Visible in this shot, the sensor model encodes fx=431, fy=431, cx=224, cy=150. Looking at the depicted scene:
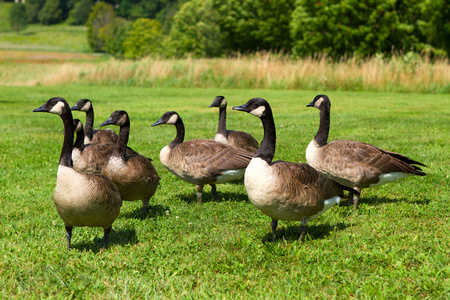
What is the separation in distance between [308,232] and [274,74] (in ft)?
72.1

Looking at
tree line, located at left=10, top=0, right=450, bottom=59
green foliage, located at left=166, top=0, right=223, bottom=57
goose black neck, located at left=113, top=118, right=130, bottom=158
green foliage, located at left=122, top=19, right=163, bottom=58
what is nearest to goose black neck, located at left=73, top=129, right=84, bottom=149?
goose black neck, located at left=113, top=118, right=130, bottom=158

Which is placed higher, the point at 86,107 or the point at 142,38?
the point at 142,38

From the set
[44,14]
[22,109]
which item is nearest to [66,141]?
[22,109]

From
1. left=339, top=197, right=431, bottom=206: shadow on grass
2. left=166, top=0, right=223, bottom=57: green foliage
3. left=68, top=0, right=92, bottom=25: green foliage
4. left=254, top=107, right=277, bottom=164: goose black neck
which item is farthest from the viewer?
left=68, top=0, right=92, bottom=25: green foliage

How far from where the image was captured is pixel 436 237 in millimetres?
5016

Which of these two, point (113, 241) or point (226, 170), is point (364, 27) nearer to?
point (226, 170)

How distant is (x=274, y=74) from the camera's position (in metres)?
26.6

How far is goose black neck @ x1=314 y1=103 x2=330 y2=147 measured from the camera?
22.5 ft

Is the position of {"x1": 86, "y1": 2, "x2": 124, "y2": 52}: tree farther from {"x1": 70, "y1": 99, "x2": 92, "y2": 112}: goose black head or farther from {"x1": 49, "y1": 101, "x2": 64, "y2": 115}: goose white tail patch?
{"x1": 49, "y1": 101, "x2": 64, "y2": 115}: goose white tail patch

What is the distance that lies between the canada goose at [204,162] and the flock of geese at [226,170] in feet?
0.05

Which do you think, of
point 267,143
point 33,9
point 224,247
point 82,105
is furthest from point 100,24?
point 224,247

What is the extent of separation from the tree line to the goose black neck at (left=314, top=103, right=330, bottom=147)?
83.1ft

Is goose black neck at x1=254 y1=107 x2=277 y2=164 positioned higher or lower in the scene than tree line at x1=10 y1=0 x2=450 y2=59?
lower

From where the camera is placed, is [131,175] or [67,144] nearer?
[67,144]
